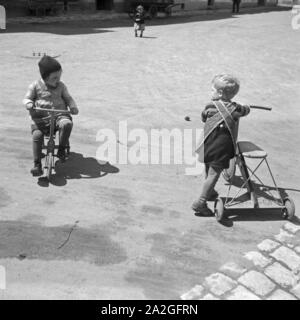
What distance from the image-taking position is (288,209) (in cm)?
516

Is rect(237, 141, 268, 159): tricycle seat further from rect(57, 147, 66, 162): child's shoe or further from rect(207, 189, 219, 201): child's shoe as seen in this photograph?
rect(57, 147, 66, 162): child's shoe

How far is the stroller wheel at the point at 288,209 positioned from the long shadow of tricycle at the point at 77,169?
92.9 inches

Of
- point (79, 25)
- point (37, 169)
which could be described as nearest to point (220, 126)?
point (37, 169)

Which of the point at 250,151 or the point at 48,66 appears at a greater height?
the point at 48,66

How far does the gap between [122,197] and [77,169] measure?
105 centimetres

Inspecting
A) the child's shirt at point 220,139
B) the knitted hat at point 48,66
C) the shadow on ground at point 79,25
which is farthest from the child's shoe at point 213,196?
the shadow on ground at point 79,25

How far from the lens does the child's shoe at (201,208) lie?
519cm

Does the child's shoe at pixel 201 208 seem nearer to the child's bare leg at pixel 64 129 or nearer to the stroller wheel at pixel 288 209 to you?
the stroller wheel at pixel 288 209

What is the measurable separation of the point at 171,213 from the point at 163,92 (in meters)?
5.86

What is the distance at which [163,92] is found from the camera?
1070cm

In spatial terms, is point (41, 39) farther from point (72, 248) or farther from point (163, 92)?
point (72, 248)

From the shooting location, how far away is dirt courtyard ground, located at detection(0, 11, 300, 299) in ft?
13.5

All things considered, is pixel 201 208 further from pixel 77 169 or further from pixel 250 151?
pixel 77 169
